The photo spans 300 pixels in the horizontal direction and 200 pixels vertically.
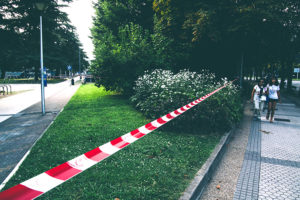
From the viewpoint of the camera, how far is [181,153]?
5.04 m

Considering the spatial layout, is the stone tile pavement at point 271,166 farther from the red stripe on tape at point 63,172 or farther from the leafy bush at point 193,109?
the red stripe on tape at point 63,172

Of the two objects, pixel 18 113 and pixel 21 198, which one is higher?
pixel 21 198

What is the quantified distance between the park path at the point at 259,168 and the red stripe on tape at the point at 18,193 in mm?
2632

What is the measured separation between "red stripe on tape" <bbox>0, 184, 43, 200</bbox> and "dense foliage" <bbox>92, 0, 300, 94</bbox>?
1172cm

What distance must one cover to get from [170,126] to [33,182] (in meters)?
5.34

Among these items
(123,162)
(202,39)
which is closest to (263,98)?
(202,39)

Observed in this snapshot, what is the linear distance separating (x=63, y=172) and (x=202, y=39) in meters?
12.6

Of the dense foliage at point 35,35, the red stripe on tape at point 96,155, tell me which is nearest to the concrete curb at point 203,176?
the red stripe on tape at point 96,155

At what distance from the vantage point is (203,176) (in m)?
3.90

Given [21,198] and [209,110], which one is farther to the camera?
[209,110]

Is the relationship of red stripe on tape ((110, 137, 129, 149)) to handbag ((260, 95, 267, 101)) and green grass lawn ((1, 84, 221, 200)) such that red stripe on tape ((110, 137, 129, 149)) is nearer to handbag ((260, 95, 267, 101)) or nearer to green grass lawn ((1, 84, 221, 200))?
green grass lawn ((1, 84, 221, 200))

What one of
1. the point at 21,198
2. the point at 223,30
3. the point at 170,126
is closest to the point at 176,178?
the point at 21,198

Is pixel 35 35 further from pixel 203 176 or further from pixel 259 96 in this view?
pixel 203 176

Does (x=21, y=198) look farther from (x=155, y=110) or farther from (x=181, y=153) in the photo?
(x=155, y=110)
